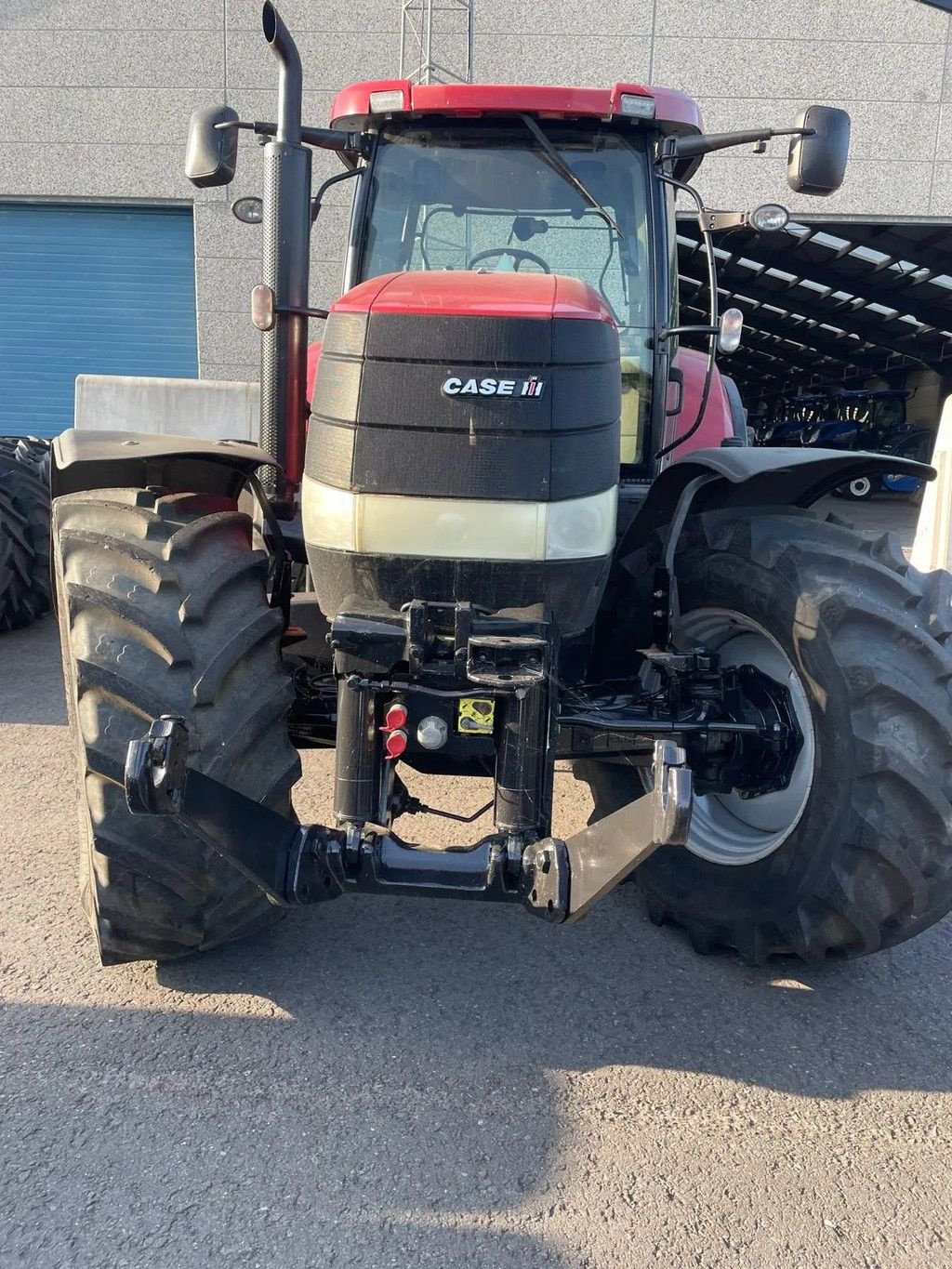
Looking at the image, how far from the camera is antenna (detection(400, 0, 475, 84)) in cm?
955

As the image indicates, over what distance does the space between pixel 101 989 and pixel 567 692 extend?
1443 mm

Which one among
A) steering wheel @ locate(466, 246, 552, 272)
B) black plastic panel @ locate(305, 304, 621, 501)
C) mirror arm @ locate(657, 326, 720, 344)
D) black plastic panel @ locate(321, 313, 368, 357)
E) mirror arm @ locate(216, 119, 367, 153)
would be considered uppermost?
mirror arm @ locate(216, 119, 367, 153)

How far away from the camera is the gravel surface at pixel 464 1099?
6.15 feet

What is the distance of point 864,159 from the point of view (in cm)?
1025

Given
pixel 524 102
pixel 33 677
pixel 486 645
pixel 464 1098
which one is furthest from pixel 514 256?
pixel 33 677

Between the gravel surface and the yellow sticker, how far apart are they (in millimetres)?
804

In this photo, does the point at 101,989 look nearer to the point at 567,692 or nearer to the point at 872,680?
the point at 567,692

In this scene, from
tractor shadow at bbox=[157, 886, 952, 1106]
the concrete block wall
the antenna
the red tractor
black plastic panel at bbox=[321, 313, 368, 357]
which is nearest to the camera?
the red tractor

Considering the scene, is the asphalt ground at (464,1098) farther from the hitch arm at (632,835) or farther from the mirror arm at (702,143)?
the mirror arm at (702,143)

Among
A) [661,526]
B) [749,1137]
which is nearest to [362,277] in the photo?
[661,526]

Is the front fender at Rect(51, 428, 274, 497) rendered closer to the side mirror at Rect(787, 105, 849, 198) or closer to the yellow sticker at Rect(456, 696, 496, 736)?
the yellow sticker at Rect(456, 696, 496, 736)

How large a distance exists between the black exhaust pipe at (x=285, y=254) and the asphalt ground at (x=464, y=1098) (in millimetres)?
1533

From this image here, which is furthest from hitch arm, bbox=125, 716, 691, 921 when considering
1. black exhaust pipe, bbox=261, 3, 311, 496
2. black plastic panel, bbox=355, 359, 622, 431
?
black exhaust pipe, bbox=261, 3, 311, 496

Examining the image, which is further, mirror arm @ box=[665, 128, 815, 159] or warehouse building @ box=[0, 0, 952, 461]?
warehouse building @ box=[0, 0, 952, 461]
